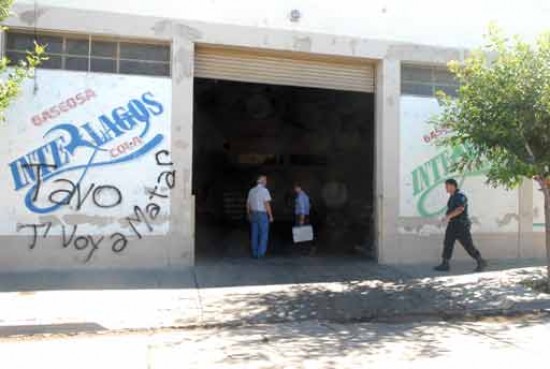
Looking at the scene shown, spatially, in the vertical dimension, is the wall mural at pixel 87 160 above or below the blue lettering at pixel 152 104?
below

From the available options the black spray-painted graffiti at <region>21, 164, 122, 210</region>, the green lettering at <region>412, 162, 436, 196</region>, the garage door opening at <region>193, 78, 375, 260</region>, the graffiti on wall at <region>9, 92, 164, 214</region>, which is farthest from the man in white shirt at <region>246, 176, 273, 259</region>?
the garage door opening at <region>193, 78, 375, 260</region>

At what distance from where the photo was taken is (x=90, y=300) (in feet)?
28.0

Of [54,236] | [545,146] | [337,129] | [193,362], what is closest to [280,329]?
[193,362]

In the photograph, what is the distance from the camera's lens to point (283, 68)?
11.8 meters

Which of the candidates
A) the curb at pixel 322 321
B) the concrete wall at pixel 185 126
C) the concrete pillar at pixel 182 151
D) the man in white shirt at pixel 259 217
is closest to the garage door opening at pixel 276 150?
the concrete wall at pixel 185 126

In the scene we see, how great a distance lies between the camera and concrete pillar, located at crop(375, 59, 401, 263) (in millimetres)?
11852

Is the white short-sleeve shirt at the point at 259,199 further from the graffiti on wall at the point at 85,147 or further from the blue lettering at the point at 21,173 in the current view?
the blue lettering at the point at 21,173

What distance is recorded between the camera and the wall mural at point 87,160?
9961mm

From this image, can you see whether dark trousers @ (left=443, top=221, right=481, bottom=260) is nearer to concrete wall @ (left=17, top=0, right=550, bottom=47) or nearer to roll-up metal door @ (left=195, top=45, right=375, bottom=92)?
roll-up metal door @ (left=195, top=45, right=375, bottom=92)

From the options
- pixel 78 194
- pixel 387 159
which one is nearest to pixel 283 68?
pixel 387 159

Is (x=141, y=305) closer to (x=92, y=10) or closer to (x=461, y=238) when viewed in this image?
(x=92, y=10)

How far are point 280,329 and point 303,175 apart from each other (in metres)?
15.2

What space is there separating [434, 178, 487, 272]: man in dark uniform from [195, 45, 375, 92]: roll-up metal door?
9.65 feet

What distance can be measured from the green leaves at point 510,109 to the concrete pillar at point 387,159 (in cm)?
201
